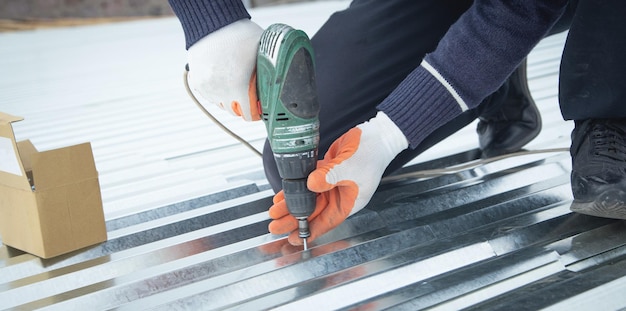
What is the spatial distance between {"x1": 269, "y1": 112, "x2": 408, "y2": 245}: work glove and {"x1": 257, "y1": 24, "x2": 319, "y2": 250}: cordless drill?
0.07m

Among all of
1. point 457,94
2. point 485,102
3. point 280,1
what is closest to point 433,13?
point 485,102

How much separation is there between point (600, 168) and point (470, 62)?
0.40m

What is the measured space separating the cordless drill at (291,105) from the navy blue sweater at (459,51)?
0.18 metres

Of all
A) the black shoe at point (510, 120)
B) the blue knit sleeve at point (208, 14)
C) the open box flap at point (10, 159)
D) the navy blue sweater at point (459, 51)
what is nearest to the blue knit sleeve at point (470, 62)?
the navy blue sweater at point (459, 51)

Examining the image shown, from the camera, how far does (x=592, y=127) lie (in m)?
1.65

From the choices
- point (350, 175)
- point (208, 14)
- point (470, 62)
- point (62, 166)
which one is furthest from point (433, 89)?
point (62, 166)

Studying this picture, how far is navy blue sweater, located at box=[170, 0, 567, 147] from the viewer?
Result: 4.99 feet

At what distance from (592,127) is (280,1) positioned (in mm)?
8168

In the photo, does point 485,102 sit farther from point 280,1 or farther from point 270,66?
point 280,1

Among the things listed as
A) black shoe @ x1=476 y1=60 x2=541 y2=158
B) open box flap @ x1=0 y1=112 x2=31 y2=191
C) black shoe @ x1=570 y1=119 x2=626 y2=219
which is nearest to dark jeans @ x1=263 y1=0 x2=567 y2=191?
black shoe @ x1=476 y1=60 x2=541 y2=158

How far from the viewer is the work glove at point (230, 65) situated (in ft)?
4.91

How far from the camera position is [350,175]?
1.53 m

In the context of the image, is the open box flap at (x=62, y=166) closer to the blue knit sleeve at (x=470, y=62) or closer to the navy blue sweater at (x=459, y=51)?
the navy blue sweater at (x=459, y=51)

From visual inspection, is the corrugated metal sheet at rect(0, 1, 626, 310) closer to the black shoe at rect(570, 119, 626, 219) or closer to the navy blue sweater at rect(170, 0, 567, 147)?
the black shoe at rect(570, 119, 626, 219)
